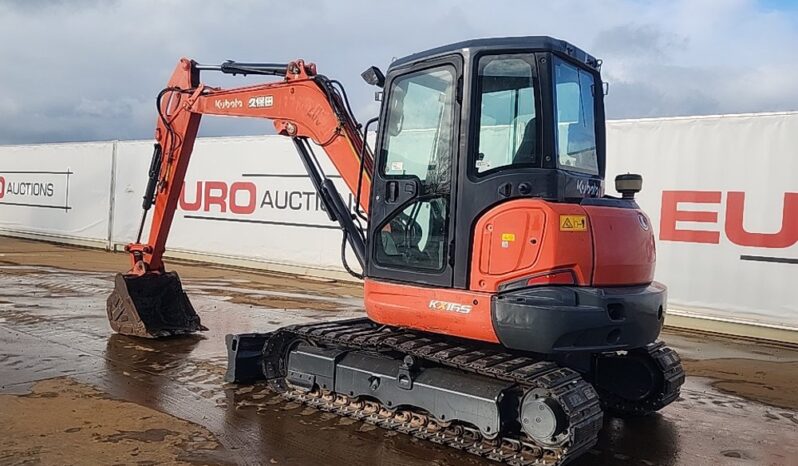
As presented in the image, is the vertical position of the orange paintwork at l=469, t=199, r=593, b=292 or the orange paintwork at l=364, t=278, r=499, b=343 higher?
the orange paintwork at l=469, t=199, r=593, b=292

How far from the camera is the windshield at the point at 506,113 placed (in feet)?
15.6

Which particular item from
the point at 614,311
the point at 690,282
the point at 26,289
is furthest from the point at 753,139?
the point at 26,289

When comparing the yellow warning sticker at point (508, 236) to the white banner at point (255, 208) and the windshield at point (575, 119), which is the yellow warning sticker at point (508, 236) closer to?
the windshield at point (575, 119)

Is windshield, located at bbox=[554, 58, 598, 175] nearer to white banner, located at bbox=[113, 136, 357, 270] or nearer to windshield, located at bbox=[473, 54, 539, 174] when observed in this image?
windshield, located at bbox=[473, 54, 539, 174]

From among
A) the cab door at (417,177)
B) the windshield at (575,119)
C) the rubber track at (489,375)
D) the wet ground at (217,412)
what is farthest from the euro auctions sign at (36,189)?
the windshield at (575,119)

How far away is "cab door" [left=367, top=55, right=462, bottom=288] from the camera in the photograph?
4961 mm

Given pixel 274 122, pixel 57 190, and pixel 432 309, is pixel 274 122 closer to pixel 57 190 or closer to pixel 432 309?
pixel 432 309

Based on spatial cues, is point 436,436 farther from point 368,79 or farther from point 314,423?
point 368,79

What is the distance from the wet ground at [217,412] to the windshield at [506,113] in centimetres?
205

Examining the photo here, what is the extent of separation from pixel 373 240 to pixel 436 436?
4.93 feet

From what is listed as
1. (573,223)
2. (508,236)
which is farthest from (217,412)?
(573,223)

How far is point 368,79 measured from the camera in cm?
575

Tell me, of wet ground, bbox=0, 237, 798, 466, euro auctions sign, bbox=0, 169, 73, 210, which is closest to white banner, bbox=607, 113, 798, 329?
wet ground, bbox=0, 237, 798, 466

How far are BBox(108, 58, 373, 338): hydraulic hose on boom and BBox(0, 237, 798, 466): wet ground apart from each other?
1.30 ft
